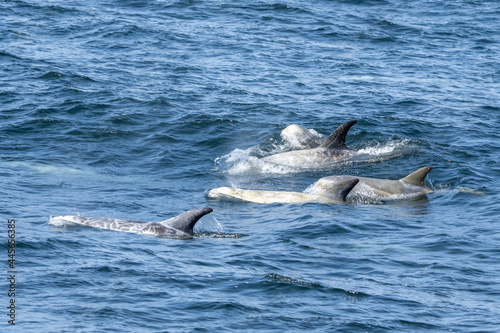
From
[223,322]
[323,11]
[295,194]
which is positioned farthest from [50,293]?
[323,11]

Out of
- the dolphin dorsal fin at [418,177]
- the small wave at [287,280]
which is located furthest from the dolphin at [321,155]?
the small wave at [287,280]

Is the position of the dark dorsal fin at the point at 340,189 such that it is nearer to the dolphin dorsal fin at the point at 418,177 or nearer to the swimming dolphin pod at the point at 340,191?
the swimming dolphin pod at the point at 340,191

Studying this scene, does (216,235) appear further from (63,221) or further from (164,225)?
(63,221)

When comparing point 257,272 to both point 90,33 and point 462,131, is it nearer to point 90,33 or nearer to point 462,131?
point 462,131

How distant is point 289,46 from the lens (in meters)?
35.4

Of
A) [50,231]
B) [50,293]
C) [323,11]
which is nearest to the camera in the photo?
[50,293]

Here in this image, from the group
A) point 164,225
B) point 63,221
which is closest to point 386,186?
point 164,225

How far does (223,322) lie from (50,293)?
290 centimetres

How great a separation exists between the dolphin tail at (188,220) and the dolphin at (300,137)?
832 cm

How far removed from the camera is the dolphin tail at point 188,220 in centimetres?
1598

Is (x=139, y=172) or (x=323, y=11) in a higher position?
(x=323, y=11)

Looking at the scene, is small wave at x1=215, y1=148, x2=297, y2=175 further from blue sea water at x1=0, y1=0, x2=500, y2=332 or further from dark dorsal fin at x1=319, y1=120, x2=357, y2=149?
dark dorsal fin at x1=319, y1=120, x2=357, y2=149

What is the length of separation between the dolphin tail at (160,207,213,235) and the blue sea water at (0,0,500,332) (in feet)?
1.51

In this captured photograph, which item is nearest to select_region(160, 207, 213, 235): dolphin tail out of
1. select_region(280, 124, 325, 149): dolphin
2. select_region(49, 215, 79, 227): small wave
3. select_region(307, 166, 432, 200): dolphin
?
select_region(49, 215, 79, 227): small wave
